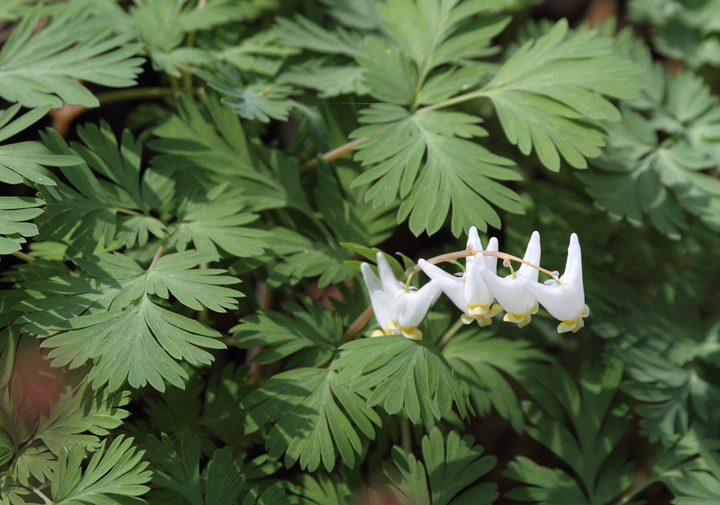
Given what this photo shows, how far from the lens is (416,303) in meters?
1.34

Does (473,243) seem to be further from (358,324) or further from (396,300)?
(358,324)

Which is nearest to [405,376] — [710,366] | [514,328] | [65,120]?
[514,328]

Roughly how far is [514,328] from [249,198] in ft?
3.98

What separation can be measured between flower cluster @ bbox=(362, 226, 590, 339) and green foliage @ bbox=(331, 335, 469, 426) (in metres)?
0.07

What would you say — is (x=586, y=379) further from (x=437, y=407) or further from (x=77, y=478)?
(x=77, y=478)

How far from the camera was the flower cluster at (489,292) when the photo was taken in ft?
4.19

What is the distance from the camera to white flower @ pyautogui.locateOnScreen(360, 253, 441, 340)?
135 centimetres

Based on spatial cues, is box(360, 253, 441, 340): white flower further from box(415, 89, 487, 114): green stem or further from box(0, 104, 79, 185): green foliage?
box(0, 104, 79, 185): green foliage

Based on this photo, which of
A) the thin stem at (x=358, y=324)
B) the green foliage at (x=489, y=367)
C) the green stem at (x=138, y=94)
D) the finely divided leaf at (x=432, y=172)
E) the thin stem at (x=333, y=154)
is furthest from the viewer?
the green stem at (x=138, y=94)

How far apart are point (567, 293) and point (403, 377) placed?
0.43 m

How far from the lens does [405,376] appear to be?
1.31 meters

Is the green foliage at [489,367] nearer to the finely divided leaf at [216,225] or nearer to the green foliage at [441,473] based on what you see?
the green foliage at [441,473]

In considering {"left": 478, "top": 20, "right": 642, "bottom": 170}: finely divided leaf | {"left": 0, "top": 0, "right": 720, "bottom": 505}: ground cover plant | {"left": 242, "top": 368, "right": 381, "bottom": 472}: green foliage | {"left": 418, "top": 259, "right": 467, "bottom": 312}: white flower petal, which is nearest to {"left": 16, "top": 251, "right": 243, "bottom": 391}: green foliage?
{"left": 0, "top": 0, "right": 720, "bottom": 505}: ground cover plant

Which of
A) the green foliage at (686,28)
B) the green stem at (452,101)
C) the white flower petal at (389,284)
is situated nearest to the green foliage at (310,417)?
the white flower petal at (389,284)
